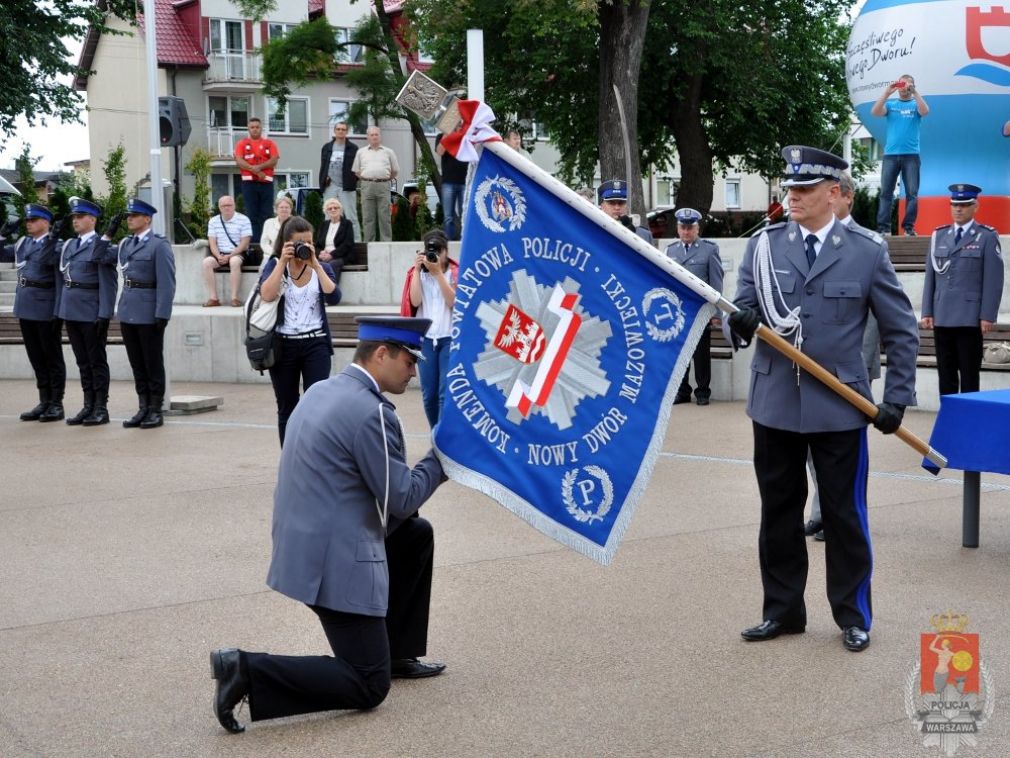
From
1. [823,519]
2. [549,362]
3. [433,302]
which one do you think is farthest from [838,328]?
[433,302]

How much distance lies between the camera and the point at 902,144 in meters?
18.5

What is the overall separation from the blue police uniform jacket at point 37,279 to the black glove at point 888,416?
1039 centimetres

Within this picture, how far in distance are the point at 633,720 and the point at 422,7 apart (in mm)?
25920

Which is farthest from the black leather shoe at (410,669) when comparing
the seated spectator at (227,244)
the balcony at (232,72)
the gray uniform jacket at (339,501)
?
the balcony at (232,72)

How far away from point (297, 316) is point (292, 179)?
54285mm

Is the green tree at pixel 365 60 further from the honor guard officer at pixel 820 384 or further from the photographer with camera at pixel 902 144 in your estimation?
the honor guard officer at pixel 820 384

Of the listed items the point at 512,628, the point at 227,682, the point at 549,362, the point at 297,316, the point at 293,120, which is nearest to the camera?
the point at 227,682

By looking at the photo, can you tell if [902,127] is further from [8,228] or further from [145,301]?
[8,228]

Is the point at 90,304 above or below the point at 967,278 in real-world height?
below

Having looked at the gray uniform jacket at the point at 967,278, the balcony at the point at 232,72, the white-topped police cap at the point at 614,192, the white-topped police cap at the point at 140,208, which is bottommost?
the gray uniform jacket at the point at 967,278

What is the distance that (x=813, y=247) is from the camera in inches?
241

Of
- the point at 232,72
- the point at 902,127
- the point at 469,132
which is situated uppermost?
the point at 232,72

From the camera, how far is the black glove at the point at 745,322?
18.7ft

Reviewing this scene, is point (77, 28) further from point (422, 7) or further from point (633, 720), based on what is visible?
point (633, 720)
